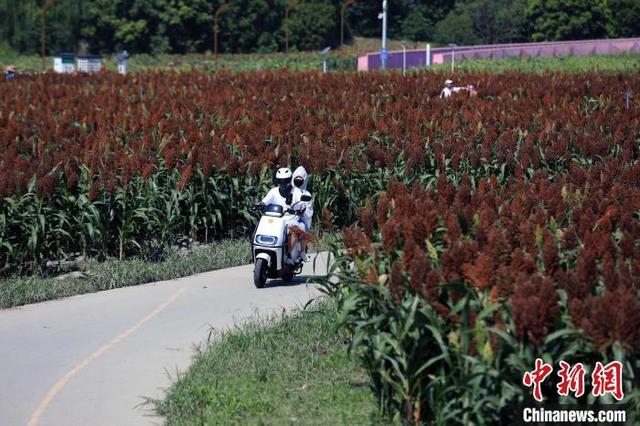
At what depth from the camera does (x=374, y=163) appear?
17375 millimetres

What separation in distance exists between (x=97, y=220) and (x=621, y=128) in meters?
10.4

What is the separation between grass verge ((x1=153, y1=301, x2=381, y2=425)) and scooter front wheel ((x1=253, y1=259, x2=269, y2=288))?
2.05 metres

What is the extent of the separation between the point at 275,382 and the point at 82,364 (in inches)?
67.8

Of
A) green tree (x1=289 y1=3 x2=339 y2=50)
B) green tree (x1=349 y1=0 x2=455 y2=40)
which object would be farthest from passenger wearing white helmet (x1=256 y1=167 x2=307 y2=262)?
green tree (x1=349 y1=0 x2=455 y2=40)

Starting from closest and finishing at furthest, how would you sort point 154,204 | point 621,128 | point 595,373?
point 595,373 < point 154,204 < point 621,128

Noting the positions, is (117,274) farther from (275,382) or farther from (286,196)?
(275,382)

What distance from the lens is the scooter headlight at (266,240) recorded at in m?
12.2

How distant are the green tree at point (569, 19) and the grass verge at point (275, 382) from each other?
84.5 m

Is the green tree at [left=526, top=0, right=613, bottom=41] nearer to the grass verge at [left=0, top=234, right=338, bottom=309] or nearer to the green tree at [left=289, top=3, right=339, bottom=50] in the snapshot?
the green tree at [left=289, top=3, right=339, bottom=50]

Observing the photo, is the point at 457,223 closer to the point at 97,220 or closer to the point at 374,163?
the point at 97,220

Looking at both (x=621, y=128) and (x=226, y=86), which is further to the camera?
(x=226, y=86)

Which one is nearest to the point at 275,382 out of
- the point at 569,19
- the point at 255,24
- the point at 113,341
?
the point at 113,341

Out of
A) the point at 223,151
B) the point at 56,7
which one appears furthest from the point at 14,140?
the point at 56,7

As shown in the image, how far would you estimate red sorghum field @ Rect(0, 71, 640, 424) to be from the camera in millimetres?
6543
